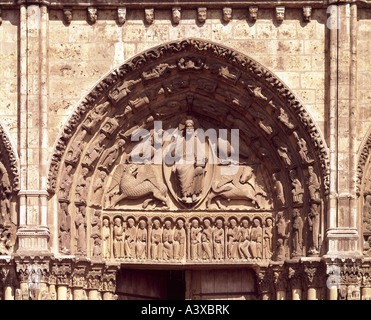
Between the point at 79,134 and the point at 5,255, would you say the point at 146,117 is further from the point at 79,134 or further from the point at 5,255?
the point at 5,255

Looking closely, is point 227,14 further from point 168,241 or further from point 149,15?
point 168,241

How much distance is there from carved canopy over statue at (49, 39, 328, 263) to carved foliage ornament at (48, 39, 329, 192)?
0.05ft

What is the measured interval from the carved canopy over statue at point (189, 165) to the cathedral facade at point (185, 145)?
2cm

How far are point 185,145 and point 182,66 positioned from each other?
1.24 meters

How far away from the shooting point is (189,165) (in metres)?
29.2

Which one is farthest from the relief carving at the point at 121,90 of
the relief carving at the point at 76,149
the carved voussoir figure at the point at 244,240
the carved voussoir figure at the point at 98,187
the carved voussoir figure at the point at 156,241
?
the carved voussoir figure at the point at 244,240

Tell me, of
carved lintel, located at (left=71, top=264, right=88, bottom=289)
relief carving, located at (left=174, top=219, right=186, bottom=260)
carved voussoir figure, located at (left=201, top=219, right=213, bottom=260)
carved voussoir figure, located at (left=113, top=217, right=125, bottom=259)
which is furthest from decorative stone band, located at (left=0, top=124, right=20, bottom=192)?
carved voussoir figure, located at (left=201, top=219, right=213, bottom=260)

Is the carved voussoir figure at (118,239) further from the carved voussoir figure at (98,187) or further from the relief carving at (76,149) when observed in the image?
the relief carving at (76,149)

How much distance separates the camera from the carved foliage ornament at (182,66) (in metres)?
28.5

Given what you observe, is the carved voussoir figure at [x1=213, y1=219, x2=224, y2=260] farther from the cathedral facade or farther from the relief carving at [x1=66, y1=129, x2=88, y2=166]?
the relief carving at [x1=66, y1=129, x2=88, y2=166]

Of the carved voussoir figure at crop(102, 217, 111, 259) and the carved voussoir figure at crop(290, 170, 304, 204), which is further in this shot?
the carved voussoir figure at crop(102, 217, 111, 259)

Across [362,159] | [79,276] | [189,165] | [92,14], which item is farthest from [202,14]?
[79,276]

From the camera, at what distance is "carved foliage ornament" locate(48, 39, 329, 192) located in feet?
93.5
